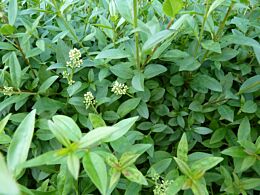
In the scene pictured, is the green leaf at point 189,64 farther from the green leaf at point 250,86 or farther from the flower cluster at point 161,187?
the flower cluster at point 161,187

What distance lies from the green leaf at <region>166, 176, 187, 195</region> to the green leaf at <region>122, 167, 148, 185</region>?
0.10 meters

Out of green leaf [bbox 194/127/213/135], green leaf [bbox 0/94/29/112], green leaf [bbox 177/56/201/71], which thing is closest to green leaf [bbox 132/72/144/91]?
green leaf [bbox 177/56/201/71]

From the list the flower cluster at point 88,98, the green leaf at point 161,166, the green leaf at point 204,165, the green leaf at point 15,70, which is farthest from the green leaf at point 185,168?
the green leaf at point 15,70

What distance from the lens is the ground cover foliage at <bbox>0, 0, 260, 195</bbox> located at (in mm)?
1060

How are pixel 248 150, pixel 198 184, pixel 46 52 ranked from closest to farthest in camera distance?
pixel 198 184 → pixel 248 150 → pixel 46 52

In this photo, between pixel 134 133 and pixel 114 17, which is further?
pixel 114 17

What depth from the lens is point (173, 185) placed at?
925 mm

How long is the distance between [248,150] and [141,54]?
0.42 m

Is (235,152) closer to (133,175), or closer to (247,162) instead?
(247,162)

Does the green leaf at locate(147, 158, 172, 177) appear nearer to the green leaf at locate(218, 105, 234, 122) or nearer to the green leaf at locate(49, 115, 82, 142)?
the green leaf at locate(218, 105, 234, 122)

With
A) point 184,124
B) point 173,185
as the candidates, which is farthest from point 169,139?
point 173,185

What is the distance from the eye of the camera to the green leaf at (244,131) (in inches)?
43.6

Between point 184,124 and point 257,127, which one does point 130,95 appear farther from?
point 257,127

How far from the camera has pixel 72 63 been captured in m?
1.15
